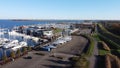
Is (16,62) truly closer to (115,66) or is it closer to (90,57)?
(90,57)

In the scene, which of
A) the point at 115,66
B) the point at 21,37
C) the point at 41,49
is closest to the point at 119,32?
the point at 21,37

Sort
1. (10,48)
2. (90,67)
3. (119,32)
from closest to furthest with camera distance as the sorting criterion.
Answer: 1. (90,67)
2. (10,48)
3. (119,32)

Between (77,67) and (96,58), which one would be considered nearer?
(77,67)

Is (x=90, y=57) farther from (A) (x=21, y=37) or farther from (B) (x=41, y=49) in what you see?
(A) (x=21, y=37)

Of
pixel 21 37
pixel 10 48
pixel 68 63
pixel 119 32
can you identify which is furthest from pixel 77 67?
pixel 119 32

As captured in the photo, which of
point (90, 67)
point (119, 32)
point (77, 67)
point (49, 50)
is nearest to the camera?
point (77, 67)

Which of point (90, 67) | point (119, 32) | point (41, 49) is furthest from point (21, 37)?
point (90, 67)

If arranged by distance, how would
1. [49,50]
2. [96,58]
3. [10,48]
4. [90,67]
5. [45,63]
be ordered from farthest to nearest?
[10,48] → [49,50] → [96,58] → [45,63] → [90,67]

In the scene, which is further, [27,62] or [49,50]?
[49,50]

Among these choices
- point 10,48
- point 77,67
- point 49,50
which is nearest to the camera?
point 77,67
